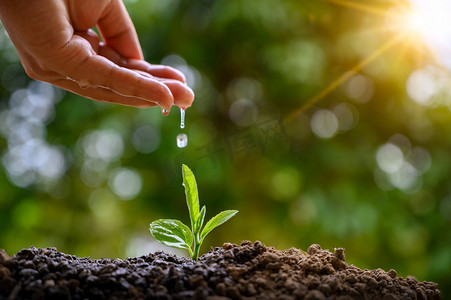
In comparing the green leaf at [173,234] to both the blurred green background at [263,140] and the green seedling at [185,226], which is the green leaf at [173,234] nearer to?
the green seedling at [185,226]

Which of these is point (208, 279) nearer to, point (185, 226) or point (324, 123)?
point (185, 226)

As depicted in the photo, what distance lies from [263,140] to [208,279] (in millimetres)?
2388

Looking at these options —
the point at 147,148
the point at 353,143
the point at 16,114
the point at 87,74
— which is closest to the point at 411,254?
the point at 353,143

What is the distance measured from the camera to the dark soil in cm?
81

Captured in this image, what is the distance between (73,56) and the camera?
3.38ft

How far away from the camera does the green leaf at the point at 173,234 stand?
1.09 meters

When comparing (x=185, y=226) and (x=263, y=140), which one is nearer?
(x=185, y=226)

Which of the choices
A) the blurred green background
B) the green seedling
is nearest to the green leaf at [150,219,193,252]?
the green seedling

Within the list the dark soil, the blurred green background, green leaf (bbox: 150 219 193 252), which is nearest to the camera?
the dark soil

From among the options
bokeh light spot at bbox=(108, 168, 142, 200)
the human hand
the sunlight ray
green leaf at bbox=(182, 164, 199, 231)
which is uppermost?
the sunlight ray

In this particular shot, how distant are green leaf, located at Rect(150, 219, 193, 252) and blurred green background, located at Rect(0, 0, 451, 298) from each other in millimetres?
1984

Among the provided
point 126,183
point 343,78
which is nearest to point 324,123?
point 343,78

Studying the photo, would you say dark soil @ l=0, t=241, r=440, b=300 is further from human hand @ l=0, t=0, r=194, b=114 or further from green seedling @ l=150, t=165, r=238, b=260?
human hand @ l=0, t=0, r=194, b=114

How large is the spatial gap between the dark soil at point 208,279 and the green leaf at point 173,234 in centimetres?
5
